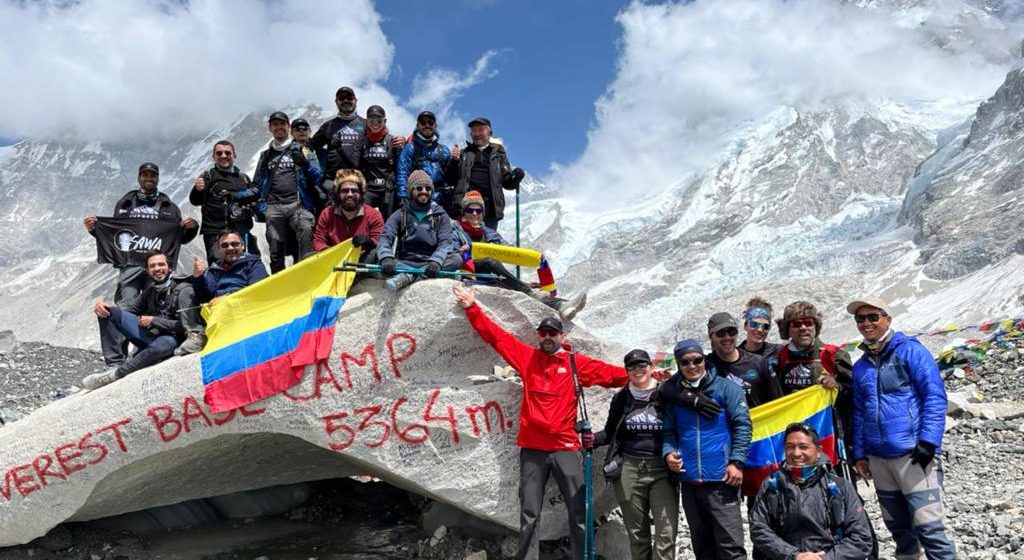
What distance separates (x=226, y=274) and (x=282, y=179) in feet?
5.94

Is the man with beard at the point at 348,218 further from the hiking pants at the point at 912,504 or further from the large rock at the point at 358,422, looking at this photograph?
the hiking pants at the point at 912,504

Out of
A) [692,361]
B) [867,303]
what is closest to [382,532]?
[692,361]

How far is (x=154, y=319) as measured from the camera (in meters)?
8.82

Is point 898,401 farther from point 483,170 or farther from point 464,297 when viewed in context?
point 483,170

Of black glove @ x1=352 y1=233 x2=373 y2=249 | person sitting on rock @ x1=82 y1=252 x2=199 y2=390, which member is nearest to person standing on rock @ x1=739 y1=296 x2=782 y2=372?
black glove @ x1=352 y1=233 x2=373 y2=249

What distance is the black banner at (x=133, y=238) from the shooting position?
33.8ft

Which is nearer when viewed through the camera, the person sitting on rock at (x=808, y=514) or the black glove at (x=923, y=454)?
the person sitting on rock at (x=808, y=514)

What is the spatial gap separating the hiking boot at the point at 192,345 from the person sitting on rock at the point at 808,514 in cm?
618

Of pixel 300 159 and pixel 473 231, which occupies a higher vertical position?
pixel 300 159

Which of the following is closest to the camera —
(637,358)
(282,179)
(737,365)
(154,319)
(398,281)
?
(637,358)

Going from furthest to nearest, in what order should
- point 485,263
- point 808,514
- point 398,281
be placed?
point 485,263
point 398,281
point 808,514

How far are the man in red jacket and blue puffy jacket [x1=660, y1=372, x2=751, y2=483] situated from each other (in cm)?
101

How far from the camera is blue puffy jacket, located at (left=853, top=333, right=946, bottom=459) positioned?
20.3ft

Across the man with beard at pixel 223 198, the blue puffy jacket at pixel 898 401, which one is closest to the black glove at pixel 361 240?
the man with beard at pixel 223 198
